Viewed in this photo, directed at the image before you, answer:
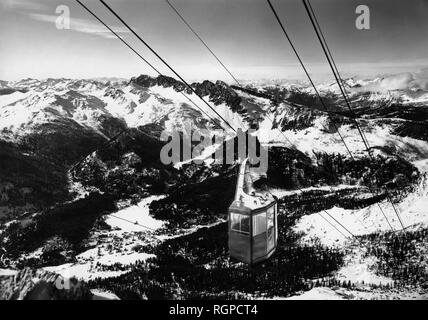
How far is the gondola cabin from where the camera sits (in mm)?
17328

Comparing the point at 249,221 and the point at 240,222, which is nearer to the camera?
the point at 249,221

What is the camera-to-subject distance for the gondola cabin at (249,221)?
1733 centimetres

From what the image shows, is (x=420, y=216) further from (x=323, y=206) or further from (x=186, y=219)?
(x=186, y=219)

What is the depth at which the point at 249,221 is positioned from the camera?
17.2 meters

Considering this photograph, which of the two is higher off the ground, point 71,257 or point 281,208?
point 281,208

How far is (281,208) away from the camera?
644ft
